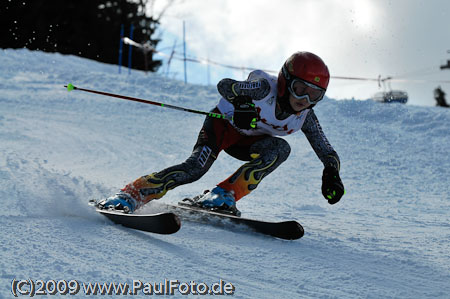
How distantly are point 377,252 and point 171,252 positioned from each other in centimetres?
121

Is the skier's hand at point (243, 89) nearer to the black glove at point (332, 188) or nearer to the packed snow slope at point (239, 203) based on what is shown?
the black glove at point (332, 188)

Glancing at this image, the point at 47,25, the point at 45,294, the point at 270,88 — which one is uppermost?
the point at 47,25

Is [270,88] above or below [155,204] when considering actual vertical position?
above

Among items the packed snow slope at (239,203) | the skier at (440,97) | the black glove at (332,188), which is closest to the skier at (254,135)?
the black glove at (332,188)

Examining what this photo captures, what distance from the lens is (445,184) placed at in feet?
19.4

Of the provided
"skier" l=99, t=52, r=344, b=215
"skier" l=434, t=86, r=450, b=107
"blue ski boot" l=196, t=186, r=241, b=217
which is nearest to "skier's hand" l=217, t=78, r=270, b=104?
"skier" l=99, t=52, r=344, b=215

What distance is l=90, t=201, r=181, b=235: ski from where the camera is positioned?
273 centimetres

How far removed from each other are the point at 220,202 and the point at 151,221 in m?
0.73

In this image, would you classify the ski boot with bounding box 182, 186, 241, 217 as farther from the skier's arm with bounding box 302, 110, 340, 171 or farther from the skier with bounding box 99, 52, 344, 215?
the skier's arm with bounding box 302, 110, 340, 171

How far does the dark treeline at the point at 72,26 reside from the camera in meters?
21.7

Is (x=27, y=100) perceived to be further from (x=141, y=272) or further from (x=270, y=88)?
(x=141, y=272)

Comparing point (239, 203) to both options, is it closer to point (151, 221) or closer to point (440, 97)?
point (151, 221)

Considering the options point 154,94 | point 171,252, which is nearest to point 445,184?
point 171,252

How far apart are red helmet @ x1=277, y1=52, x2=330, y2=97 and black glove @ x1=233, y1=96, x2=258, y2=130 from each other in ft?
1.07
